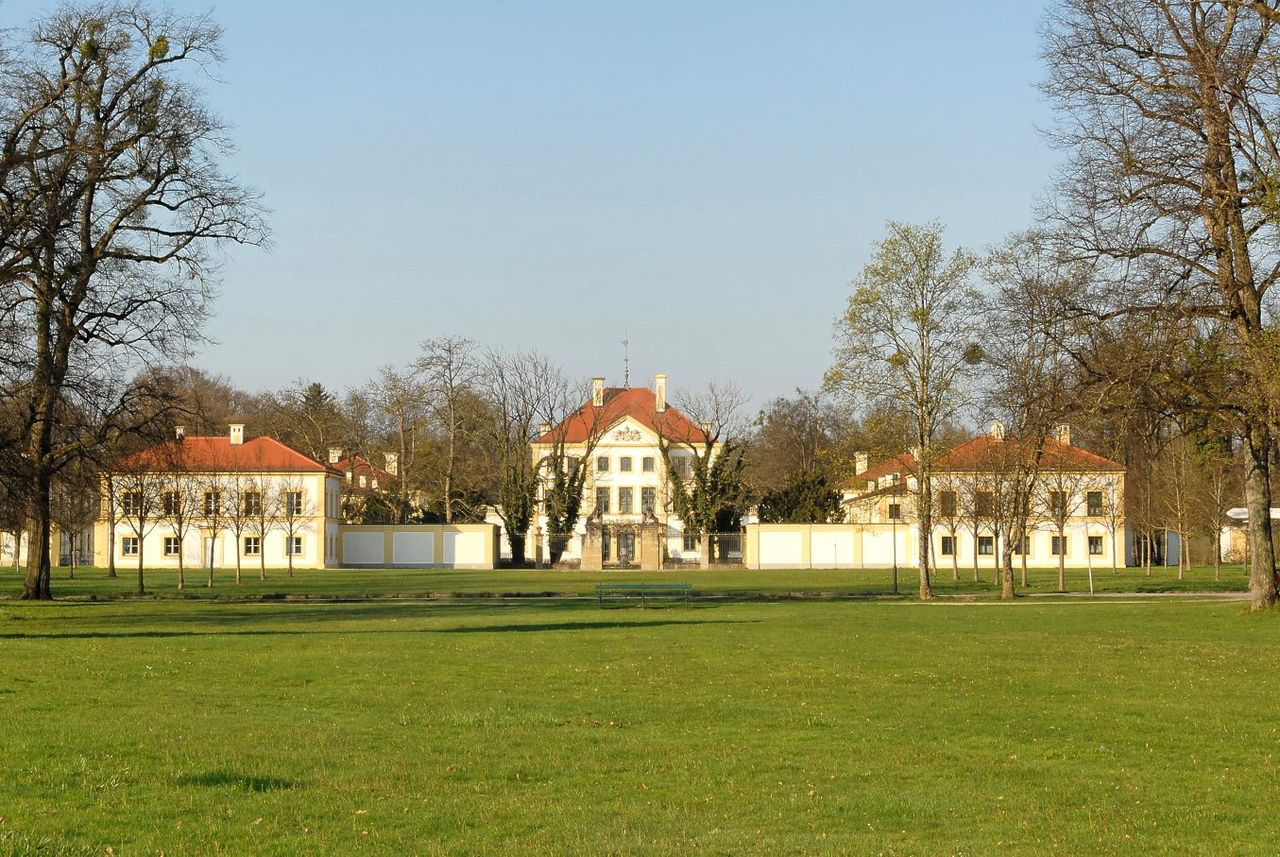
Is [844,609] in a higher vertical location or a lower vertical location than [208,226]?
lower

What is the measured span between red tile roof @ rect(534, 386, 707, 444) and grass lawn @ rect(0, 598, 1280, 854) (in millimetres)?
70606

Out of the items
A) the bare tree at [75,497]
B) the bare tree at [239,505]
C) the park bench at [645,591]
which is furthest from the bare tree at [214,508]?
the park bench at [645,591]

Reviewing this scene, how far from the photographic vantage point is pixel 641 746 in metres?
12.7

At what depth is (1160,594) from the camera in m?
46.3

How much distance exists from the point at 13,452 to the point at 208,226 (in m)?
10.1

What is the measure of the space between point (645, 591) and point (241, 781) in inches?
1197

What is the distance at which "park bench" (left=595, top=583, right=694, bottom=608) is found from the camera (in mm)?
40000

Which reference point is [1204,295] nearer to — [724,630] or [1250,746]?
[724,630]

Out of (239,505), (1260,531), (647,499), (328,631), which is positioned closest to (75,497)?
(239,505)

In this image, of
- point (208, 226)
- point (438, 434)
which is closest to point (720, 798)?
point (208, 226)

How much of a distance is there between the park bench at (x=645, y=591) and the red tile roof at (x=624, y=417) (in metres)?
47.5

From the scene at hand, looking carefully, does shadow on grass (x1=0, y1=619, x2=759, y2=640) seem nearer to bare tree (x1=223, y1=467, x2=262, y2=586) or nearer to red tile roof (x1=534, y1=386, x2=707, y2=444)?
bare tree (x1=223, y1=467, x2=262, y2=586)

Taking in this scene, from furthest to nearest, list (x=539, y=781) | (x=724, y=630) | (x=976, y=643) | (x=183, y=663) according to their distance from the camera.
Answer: (x=724, y=630) < (x=976, y=643) < (x=183, y=663) < (x=539, y=781)

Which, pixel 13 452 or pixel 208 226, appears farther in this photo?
pixel 208 226
